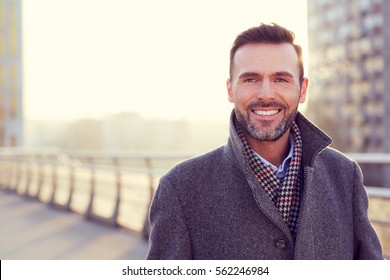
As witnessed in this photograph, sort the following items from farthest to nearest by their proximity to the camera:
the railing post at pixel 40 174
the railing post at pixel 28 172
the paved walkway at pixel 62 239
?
the railing post at pixel 28 172
the railing post at pixel 40 174
the paved walkway at pixel 62 239

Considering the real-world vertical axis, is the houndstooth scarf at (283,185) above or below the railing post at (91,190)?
above

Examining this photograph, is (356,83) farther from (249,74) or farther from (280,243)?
(280,243)

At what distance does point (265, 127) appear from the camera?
2.33m

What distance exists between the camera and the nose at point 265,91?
2.33 metres

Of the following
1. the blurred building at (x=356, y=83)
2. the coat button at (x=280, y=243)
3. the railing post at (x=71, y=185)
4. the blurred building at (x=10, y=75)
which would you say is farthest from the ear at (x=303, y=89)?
the blurred building at (x=10, y=75)

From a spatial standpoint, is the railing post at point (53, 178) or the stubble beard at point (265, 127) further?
the railing post at point (53, 178)

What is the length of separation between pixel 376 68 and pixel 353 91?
4.14 meters

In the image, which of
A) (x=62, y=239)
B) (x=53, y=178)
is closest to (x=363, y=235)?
(x=62, y=239)

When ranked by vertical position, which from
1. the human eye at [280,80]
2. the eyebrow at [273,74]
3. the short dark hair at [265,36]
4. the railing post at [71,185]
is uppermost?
the short dark hair at [265,36]

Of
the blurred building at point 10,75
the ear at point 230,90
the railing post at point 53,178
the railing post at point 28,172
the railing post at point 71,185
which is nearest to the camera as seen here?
the ear at point 230,90

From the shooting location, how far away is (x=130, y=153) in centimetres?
891

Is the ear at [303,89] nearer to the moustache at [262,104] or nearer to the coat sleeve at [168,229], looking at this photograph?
the moustache at [262,104]

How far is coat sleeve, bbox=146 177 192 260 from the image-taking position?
222 centimetres

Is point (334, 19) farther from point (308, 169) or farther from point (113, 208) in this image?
point (308, 169)
